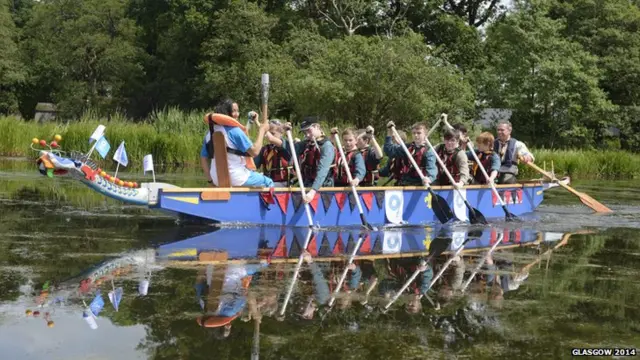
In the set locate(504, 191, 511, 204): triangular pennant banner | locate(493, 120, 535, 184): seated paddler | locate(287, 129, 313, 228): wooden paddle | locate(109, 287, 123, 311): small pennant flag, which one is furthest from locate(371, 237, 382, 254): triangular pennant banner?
locate(493, 120, 535, 184): seated paddler

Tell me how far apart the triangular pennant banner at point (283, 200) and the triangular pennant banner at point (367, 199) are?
3.89 ft

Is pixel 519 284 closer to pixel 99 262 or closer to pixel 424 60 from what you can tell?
pixel 99 262

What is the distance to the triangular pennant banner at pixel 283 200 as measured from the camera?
9.75m

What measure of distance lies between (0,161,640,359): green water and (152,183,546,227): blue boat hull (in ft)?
1.44

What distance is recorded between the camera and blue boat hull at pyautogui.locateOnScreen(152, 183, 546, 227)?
904 centimetres

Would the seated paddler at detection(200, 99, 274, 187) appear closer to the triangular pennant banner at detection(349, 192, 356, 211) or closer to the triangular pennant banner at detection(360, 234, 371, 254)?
the triangular pennant banner at detection(349, 192, 356, 211)

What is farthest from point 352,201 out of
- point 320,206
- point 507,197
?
point 507,197

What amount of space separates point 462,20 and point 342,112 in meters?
18.0

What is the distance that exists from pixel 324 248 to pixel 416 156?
136 inches

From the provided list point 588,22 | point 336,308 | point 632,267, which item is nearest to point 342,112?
point 588,22

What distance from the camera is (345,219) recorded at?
10.4 metres

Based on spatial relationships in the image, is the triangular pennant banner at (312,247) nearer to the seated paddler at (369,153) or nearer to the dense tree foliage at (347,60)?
the seated paddler at (369,153)

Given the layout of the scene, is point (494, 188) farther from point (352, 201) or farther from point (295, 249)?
point (295, 249)

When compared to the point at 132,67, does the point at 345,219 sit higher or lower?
lower
